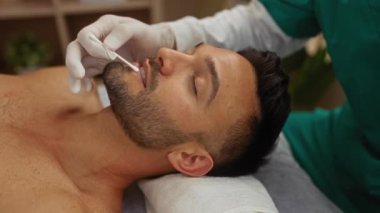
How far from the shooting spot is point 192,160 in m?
1.10

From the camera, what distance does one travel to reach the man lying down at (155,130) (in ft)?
3.45

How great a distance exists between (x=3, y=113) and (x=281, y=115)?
2.35ft

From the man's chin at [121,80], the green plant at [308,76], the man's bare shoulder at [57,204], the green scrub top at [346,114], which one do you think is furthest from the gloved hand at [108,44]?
the green plant at [308,76]

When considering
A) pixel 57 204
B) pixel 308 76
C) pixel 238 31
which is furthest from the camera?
pixel 308 76

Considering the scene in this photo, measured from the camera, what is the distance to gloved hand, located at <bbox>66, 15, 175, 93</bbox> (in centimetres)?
107

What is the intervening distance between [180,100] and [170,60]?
4.4 inches

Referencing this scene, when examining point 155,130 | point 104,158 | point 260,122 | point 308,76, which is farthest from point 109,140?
point 308,76

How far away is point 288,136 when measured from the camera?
1.51m

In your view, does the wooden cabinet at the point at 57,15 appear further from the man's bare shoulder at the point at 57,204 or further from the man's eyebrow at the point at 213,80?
the man's bare shoulder at the point at 57,204

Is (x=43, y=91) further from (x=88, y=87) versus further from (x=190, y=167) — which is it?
(x=190, y=167)

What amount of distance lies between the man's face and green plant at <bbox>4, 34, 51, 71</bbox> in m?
1.58

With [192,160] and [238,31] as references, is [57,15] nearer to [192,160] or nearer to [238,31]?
[238,31]

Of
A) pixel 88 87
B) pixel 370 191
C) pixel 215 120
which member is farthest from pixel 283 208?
pixel 88 87

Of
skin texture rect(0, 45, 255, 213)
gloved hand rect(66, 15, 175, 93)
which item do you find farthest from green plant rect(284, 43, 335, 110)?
skin texture rect(0, 45, 255, 213)
